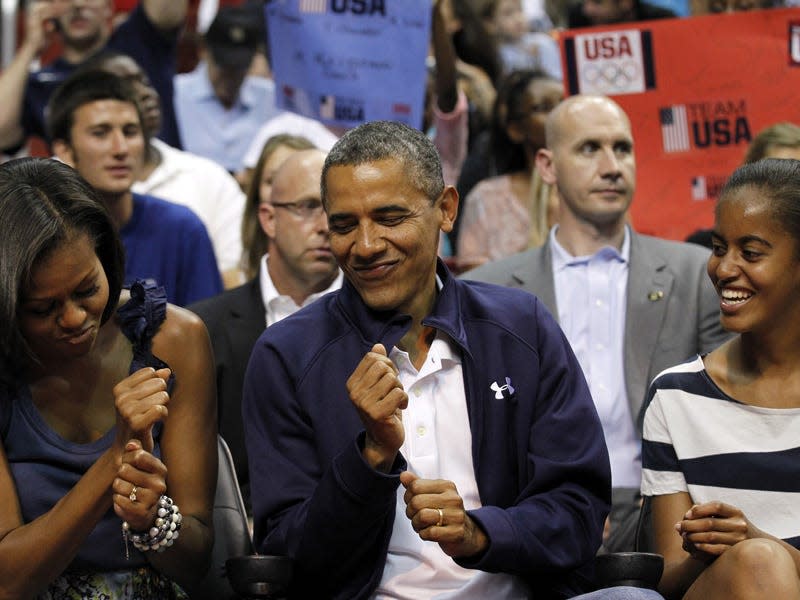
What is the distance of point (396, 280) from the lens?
132 inches

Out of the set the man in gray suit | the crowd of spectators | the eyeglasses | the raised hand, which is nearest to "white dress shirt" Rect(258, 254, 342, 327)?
the eyeglasses

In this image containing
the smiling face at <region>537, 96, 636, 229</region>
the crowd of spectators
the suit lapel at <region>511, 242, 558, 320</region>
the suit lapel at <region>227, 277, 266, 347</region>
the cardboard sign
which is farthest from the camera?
the cardboard sign

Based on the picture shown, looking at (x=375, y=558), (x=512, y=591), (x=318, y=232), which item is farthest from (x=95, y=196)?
(x=318, y=232)

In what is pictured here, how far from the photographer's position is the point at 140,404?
3.01 meters

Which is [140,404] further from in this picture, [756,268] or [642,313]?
[642,313]

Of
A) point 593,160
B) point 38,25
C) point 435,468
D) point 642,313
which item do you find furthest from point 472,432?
point 38,25

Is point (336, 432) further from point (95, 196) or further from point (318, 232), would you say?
point (318, 232)

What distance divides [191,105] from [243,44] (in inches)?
19.1

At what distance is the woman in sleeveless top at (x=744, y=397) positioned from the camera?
11.0 feet

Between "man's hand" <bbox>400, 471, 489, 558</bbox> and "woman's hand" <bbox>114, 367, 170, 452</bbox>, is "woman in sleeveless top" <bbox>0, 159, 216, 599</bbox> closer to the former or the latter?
"woman's hand" <bbox>114, 367, 170, 452</bbox>

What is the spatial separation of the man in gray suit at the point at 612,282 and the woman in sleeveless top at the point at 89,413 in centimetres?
178

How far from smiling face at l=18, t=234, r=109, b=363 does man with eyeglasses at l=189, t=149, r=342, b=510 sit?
1489mm

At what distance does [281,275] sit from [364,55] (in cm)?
141

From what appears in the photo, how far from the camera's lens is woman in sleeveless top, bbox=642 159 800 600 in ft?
11.0
